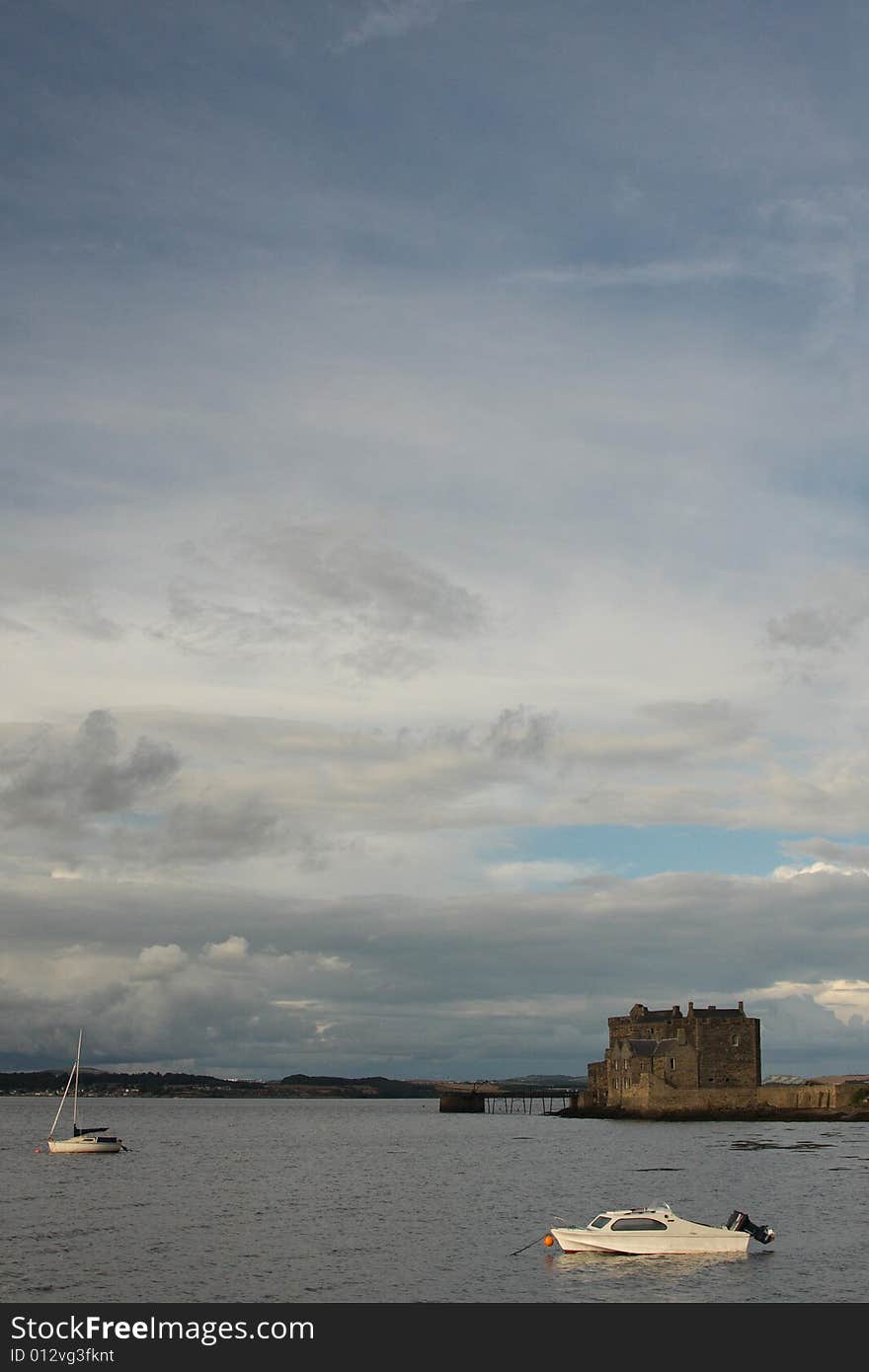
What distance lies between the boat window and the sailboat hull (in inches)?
3521

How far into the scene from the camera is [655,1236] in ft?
179

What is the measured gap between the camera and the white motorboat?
54.6 m

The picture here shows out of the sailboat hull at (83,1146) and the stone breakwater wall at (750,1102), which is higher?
the stone breakwater wall at (750,1102)

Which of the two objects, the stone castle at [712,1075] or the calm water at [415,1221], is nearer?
the calm water at [415,1221]

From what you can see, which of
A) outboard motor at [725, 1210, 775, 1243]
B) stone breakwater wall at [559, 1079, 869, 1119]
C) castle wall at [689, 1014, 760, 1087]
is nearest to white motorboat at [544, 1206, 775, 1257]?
outboard motor at [725, 1210, 775, 1243]

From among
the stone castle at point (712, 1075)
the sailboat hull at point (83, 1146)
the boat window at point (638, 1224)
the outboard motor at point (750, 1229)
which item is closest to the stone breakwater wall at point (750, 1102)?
the stone castle at point (712, 1075)

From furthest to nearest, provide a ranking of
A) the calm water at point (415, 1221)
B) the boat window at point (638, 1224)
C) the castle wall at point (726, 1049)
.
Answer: the castle wall at point (726, 1049) < the boat window at point (638, 1224) < the calm water at point (415, 1221)

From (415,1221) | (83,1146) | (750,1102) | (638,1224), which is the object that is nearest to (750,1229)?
(638,1224)

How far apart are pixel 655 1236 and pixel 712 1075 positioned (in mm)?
129512

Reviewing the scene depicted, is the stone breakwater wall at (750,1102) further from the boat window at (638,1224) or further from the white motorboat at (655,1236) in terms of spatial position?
the boat window at (638,1224)

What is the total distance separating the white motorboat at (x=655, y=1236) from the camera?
54625mm

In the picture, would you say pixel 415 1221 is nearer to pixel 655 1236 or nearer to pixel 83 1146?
pixel 655 1236
